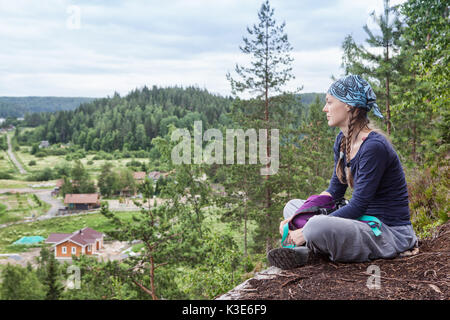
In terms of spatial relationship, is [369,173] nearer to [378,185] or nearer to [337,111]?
[378,185]

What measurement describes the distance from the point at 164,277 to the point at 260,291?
9786 millimetres

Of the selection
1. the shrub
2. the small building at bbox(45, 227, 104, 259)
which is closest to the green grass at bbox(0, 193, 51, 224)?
the shrub

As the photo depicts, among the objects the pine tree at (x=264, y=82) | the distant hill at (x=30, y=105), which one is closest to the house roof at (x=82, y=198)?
the pine tree at (x=264, y=82)

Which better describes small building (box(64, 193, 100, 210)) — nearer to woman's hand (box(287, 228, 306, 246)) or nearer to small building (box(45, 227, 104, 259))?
small building (box(45, 227, 104, 259))

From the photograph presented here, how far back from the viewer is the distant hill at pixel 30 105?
431 ft

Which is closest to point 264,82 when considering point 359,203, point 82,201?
point 359,203

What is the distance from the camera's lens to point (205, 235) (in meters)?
8.91

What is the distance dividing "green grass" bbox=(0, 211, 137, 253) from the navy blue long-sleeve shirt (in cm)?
5205

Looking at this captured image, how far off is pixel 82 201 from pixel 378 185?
7006cm

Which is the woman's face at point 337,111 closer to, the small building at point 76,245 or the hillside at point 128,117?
the small building at point 76,245

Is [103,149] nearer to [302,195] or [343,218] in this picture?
[302,195]

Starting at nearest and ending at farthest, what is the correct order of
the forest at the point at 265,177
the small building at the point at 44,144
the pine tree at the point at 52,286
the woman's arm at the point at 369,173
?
the woman's arm at the point at 369,173 < the forest at the point at 265,177 < the pine tree at the point at 52,286 < the small building at the point at 44,144

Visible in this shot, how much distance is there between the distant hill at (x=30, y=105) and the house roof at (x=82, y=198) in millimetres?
68214

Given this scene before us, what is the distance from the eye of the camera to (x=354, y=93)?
227 centimetres
